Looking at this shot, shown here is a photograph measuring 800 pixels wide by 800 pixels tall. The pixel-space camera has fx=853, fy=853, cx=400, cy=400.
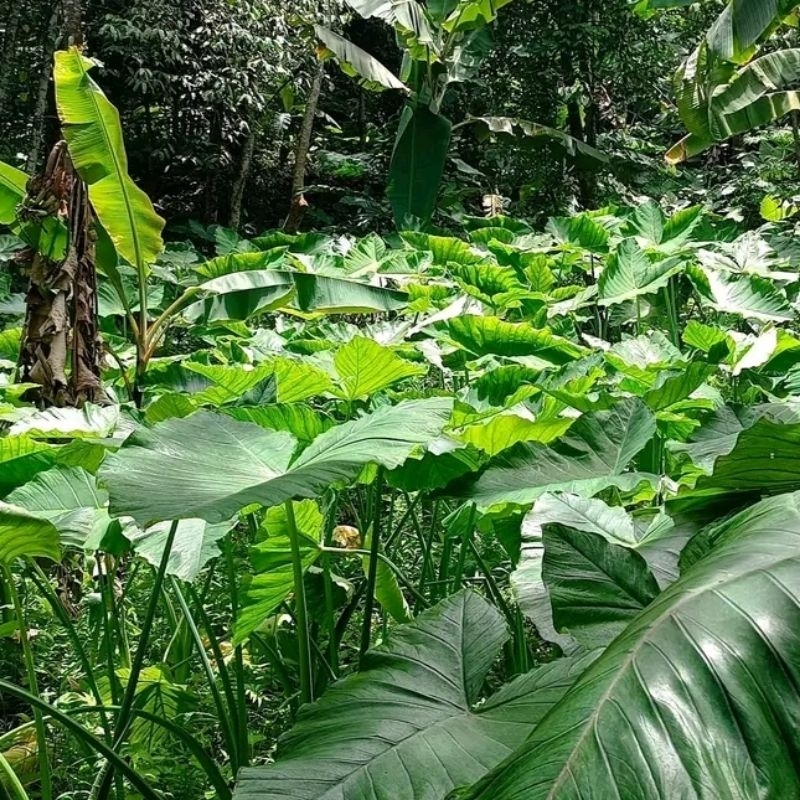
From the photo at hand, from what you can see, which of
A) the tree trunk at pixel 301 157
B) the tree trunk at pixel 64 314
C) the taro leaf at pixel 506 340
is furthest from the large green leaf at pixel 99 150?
the tree trunk at pixel 301 157

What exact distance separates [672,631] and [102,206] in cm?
252

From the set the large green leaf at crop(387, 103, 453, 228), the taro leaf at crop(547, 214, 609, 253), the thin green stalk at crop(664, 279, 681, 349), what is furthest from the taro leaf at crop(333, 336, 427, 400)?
the large green leaf at crop(387, 103, 453, 228)

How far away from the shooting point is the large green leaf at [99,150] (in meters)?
2.58

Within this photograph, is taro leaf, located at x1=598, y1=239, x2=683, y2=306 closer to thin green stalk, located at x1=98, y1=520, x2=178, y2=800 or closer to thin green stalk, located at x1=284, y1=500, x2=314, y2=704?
thin green stalk, located at x1=284, y1=500, x2=314, y2=704

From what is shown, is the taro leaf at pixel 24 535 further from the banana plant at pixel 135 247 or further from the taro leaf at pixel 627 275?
the taro leaf at pixel 627 275

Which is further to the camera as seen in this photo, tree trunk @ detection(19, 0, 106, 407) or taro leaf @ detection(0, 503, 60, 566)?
tree trunk @ detection(19, 0, 106, 407)

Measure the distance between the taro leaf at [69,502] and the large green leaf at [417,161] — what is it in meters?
5.27

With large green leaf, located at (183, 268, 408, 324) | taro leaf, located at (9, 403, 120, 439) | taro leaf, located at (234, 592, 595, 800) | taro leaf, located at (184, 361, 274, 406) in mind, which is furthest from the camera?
large green leaf, located at (183, 268, 408, 324)

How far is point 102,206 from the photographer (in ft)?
8.75

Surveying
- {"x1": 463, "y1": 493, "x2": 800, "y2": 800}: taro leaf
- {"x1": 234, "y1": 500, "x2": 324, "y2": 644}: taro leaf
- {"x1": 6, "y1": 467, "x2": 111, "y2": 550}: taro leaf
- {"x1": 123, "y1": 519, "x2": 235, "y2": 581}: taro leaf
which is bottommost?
{"x1": 234, "y1": 500, "x2": 324, "y2": 644}: taro leaf

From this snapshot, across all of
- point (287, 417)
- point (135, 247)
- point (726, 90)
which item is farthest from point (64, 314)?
point (726, 90)

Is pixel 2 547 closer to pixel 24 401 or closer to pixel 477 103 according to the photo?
pixel 24 401

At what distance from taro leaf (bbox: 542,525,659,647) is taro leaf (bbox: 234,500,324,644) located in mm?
537

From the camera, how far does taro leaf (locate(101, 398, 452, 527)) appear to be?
28.7 inches
